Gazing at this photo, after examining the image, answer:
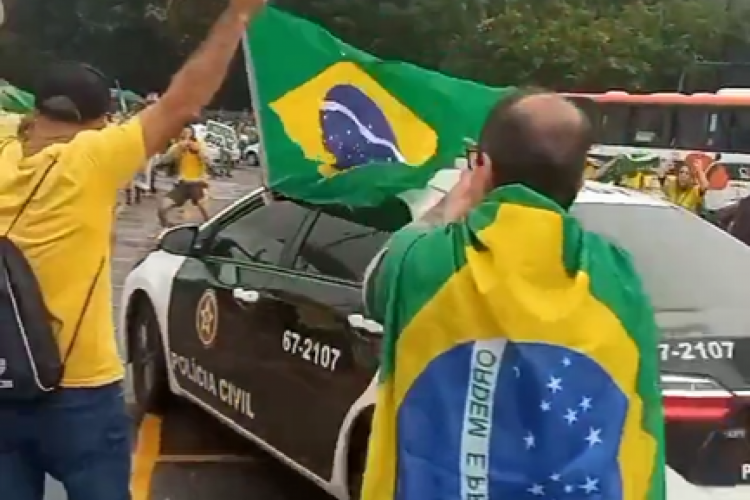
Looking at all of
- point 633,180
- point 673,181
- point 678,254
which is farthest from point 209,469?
point 633,180

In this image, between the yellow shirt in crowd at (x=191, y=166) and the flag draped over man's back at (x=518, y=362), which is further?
the yellow shirt in crowd at (x=191, y=166)

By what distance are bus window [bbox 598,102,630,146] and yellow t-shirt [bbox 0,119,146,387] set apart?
25.2 m

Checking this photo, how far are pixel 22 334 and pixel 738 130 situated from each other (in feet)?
77.7

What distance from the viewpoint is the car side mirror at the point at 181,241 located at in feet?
23.2

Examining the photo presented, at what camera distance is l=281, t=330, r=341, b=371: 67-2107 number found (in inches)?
207

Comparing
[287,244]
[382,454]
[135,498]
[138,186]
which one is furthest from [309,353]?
[138,186]

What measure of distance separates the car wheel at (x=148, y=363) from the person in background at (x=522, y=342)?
16.2 feet

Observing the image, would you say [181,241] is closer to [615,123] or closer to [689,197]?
[689,197]

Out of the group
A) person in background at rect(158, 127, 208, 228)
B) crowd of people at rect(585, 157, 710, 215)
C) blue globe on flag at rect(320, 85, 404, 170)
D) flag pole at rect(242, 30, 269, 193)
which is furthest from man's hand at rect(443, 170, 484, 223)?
person in background at rect(158, 127, 208, 228)

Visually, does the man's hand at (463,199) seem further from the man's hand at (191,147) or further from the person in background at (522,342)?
the man's hand at (191,147)

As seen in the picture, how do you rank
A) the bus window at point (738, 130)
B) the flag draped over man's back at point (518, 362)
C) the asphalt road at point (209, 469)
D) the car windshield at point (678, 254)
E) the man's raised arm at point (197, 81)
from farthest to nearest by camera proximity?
the bus window at point (738, 130) → the asphalt road at point (209, 469) → the car windshield at point (678, 254) → the man's raised arm at point (197, 81) → the flag draped over man's back at point (518, 362)

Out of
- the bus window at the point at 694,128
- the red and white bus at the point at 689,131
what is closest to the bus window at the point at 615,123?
the red and white bus at the point at 689,131

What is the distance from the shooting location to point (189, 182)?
59.5 feet

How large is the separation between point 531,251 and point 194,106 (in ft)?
4.42
